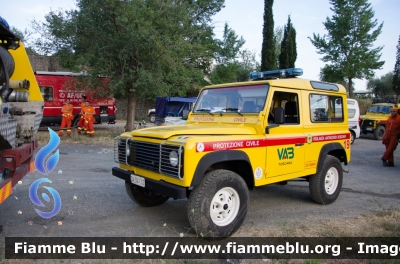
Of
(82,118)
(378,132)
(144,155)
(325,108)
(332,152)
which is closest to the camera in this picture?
(144,155)

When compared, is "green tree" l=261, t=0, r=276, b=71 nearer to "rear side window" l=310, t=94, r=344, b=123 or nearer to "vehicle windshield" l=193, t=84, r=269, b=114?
"rear side window" l=310, t=94, r=344, b=123

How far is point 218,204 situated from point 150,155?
1087 mm

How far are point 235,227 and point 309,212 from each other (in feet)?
5.64

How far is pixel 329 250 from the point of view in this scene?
376 centimetres

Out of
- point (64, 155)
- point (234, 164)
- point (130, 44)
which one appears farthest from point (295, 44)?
point (234, 164)

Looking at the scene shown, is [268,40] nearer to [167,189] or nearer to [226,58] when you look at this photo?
[226,58]

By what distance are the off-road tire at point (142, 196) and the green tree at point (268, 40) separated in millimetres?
20023

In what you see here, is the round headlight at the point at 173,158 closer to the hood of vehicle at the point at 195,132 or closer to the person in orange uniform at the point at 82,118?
the hood of vehicle at the point at 195,132

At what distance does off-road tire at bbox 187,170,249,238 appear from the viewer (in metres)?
3.72

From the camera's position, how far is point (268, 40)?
2338cm

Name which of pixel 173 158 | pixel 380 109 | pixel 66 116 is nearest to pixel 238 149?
pixel 173 158

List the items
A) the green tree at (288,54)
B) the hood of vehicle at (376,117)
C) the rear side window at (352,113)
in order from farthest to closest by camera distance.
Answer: the green tree at (288,54), the hood of vehicle at (376,117), the rear side window at (352,113)

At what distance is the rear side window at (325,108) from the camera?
5.36 meters

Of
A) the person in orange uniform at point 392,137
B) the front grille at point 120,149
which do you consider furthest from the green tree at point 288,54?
the front grille at point 120,149
